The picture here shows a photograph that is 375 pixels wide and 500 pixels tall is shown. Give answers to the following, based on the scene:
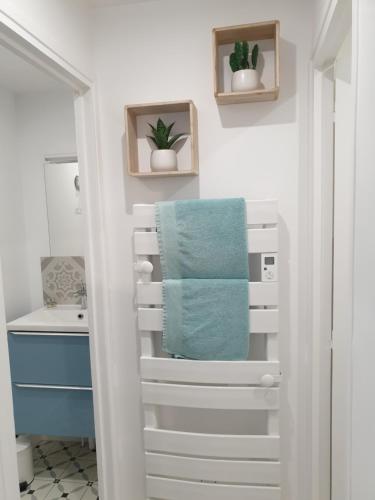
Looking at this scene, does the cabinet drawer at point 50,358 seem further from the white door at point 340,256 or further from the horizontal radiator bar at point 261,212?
the white door at point 340,256

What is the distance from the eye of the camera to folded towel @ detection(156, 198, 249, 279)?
5.01ft

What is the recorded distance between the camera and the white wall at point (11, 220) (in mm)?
2479

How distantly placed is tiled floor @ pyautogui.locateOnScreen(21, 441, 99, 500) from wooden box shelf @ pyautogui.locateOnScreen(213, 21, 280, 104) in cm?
223

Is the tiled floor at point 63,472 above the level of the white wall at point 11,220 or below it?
below

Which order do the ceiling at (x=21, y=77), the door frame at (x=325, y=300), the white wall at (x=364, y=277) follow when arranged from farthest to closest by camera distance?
the ceiling at (x=21, y=77), the door frame at (x=325, y=300), the white wall at (x=364, y=277)

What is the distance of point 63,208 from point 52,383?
1.16 meters

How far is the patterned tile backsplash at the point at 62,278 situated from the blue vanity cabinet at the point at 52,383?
0.52 metres

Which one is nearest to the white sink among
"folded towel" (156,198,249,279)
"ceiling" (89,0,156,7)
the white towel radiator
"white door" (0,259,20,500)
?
the white towel radiator

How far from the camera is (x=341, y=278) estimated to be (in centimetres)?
138

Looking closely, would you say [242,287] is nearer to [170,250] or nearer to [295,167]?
[170,250]

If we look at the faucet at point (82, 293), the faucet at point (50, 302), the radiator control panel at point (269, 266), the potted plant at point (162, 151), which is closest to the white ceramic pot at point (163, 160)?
the potted plant at point (162, 151)

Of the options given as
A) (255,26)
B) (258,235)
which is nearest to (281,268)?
(258,235)

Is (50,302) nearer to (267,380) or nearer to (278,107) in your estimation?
(267,380)

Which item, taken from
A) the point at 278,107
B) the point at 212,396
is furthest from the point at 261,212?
the point at 212,396
